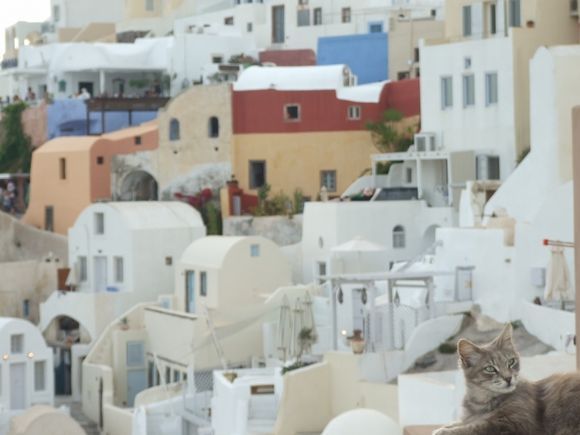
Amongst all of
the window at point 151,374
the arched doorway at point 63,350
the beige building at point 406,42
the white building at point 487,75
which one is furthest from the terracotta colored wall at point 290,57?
the window at point 151,374

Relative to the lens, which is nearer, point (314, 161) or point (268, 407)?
point (268, 407)

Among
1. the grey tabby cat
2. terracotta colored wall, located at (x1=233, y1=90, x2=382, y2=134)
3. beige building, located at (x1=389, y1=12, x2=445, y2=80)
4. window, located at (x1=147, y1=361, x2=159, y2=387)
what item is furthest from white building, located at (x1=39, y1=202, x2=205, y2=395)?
the grey tabby cat

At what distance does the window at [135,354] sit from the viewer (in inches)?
1555

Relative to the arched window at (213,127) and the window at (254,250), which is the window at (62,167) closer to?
the arched window at (213,127)

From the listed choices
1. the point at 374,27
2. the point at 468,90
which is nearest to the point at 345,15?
the point at 374,27

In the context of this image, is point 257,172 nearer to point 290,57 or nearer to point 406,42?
point 406,42

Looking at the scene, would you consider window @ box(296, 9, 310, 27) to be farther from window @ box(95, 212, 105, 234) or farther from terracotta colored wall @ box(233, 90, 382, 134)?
window @ box(95, 212, 105, 234)

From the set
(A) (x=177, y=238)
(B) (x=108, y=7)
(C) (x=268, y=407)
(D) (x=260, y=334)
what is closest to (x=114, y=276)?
(A) (x=177, y=238)

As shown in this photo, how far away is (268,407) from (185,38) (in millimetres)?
24598

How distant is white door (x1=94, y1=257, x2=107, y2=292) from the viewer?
4206 cm

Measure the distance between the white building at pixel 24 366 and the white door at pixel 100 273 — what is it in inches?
130

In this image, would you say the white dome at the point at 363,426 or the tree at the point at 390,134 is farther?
the tree at the point at 390,134

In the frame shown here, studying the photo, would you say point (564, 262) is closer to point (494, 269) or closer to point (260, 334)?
point (494, 269)

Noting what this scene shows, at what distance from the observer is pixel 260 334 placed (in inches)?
1470
